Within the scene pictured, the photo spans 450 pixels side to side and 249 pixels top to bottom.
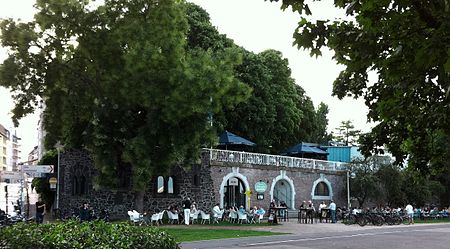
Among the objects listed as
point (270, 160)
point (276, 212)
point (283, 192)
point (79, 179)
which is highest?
point (270, 160)

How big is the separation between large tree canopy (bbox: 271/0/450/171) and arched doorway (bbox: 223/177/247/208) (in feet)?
102

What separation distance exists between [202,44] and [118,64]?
1563 cm

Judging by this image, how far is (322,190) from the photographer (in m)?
47.9

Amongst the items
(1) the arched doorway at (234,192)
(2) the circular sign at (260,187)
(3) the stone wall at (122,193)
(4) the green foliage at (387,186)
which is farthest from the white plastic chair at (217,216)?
(4) the green foliage at (387,186)

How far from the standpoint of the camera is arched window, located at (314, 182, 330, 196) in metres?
47.5

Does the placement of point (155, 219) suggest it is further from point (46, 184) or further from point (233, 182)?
point (46, 184)

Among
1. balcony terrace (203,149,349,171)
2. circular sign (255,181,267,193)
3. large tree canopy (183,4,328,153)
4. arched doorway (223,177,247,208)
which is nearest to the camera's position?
balcony terrace (203,149,349,171)

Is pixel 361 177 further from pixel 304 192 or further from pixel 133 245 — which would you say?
pixel 133 245

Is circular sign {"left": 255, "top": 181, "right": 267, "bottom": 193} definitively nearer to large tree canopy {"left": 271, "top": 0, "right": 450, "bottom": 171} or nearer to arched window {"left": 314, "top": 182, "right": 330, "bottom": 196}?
arched window {"left": 314, "top": 182, "right": 330, "bottom": 196}

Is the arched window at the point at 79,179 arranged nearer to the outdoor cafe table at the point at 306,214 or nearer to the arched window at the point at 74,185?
the arched window at the point at 74,185

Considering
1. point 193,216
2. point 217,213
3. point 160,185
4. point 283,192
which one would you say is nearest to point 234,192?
point 283,192

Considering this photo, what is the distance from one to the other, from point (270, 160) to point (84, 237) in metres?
33.9

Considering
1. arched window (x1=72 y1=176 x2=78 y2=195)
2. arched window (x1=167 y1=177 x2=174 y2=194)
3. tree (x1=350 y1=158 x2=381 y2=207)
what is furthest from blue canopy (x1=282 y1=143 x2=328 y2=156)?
arched window (x1=72 y1=176 x2=78 y2=195)

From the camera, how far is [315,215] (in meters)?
37.9
